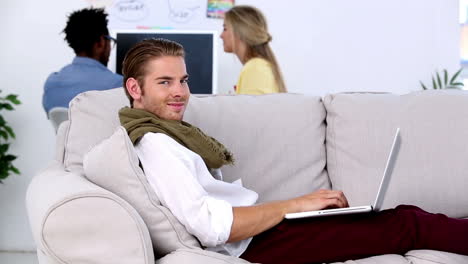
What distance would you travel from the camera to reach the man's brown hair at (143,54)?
1955 millimetres

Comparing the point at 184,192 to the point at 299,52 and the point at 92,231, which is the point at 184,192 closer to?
the point at 92,231

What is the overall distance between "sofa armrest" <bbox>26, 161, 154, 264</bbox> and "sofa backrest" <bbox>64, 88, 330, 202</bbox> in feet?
1.98

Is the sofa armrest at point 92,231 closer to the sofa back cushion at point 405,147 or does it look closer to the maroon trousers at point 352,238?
the maroon trousers at point 352,238

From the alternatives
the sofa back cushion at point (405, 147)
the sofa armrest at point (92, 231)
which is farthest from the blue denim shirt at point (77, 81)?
the sofa armrest at point (92, 231)

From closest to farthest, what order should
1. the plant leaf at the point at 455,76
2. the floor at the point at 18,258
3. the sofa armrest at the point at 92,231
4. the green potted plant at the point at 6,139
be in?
the sofa armrest at the point at 92,231 < the floor at the point at 18,258 < the green potted plant at the point at 6,139 < the plant leaf at the point at 455,76

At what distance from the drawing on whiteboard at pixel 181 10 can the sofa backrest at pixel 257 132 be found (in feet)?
6.78

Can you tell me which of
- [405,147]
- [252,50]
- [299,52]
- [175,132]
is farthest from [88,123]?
[299,52]

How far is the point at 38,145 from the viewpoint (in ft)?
14.4

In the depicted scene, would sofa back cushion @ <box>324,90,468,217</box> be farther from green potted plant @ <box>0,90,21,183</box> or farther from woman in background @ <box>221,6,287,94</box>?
green potted plant @ <box>0,90,21,183</box>

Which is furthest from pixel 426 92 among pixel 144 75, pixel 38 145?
pixel 38 145

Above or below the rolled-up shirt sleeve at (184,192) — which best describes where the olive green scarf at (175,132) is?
above

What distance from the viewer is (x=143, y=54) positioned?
1.96 metres

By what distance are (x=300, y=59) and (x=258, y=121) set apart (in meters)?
2.19

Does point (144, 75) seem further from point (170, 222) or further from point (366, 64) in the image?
point (366, 64)
